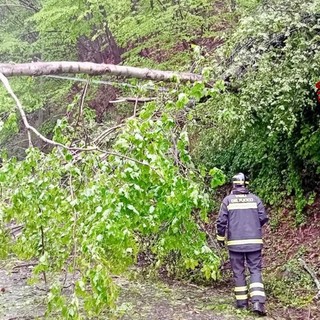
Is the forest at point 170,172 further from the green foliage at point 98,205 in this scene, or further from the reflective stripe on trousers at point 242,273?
the reflective stripe on trousers at point 242,273

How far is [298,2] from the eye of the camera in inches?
251

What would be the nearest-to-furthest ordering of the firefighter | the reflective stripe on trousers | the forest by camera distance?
the forest → the reflective stripe on trousers → the firefighter

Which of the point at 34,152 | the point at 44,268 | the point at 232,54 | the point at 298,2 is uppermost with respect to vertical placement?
the point at 298,2

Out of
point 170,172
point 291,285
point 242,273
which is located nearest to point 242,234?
point 242,273

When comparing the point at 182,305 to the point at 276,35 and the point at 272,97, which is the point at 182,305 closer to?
the point at 272,97

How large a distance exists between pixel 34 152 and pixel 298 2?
13.0 feet

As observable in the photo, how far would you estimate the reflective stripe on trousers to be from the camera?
5.58 meters

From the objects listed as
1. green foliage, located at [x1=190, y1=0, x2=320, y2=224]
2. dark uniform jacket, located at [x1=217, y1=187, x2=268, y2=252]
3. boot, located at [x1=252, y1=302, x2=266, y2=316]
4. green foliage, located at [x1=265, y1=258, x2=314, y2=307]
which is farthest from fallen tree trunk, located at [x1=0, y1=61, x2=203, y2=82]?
green foliage, located at [x1=265, y1=258, x2=314, y2=307]

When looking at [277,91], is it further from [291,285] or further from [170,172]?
[291,285]

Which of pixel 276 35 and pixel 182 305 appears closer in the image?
pixel 182 305

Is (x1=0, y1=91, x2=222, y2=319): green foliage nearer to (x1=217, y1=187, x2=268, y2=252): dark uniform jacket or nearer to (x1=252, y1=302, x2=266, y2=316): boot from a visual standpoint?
(x1=217, y1=187, x2=268, y2=252): dark uniform jacket

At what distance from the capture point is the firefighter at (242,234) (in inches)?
224

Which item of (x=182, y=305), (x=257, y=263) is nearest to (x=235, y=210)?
(x=257, y=263)

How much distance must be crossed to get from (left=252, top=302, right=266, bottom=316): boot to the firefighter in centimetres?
19
